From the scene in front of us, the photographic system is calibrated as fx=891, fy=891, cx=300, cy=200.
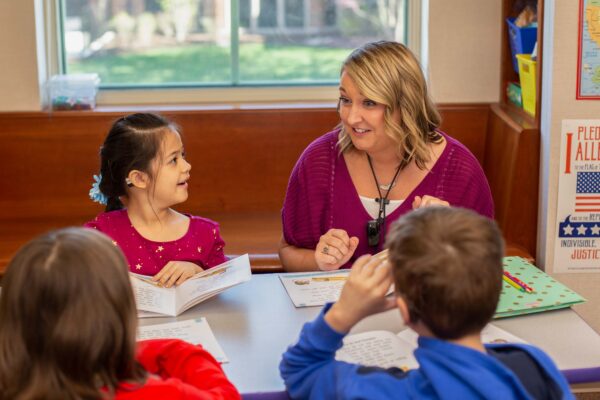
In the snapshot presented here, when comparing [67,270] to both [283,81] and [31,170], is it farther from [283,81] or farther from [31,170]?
[283,81]

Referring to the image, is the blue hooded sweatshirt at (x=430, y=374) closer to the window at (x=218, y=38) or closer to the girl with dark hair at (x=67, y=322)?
the girl with dark hair at (x=67, y=322)

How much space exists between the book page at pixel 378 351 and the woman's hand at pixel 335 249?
443 mm

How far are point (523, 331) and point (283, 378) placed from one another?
1.91 feet

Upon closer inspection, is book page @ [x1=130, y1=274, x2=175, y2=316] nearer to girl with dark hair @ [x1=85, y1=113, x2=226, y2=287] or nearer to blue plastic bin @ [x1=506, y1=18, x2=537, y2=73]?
girl with dark hair @ [x1=85, y1=113, x2=226, y2=287]

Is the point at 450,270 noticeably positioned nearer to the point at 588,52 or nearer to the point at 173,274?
the point at 173,274

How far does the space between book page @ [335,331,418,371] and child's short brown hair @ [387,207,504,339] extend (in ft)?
1.17

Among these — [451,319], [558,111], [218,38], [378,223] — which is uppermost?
[218,38]

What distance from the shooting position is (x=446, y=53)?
145 inches

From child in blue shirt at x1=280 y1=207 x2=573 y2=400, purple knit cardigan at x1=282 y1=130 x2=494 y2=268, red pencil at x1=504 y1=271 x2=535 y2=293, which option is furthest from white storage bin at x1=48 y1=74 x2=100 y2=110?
child in blue shirt at x1=280 y1=207 x2=573 y2=400

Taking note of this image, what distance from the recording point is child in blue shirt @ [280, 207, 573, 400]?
1.35 meters

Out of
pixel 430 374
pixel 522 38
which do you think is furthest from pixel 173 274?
pixel 522 38

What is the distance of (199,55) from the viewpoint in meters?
3.87

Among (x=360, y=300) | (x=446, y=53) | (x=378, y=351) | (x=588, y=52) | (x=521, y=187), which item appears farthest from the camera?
(x=446, y=53)

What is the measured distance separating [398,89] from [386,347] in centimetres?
91
